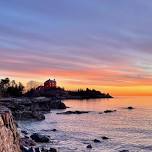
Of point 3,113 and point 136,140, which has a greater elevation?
point 3,113

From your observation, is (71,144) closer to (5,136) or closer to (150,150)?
(150,150)

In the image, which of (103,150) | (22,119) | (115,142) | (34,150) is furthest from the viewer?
(22,119)

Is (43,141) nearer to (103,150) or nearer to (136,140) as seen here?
(103,150)

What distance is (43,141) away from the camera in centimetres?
6047

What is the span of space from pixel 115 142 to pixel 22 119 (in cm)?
4556

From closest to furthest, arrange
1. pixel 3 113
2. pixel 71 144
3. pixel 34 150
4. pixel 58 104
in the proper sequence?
1. pixel 3 113
2. pixel 34 150
3. pixel 71 144
4. pixel 58 104

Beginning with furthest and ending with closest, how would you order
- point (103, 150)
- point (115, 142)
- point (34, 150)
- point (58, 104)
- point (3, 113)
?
point (58, 104) < point (115, 142) < point (103, 150) < point (34, 150) < point (3, 113)

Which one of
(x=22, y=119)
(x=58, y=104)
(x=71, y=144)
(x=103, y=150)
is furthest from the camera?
(x=58, y=104)

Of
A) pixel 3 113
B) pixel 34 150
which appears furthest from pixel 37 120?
pixel 3 113

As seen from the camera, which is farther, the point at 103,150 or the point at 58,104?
the point at 58,104

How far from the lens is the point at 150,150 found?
59.4 m

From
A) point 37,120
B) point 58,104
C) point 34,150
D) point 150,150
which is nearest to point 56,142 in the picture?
point 150,150

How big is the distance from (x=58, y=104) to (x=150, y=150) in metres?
120

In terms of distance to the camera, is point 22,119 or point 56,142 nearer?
point 56,142
